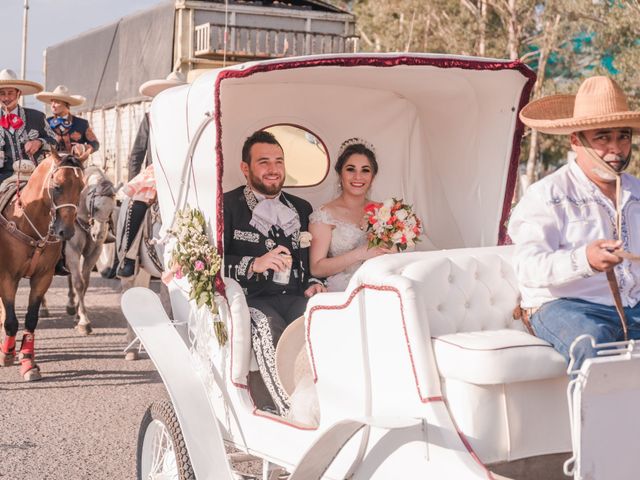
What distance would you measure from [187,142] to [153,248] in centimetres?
432

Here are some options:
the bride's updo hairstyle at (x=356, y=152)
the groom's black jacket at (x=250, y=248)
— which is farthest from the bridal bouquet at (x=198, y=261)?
the bride's updo hairstyle at (x=356, y=152)

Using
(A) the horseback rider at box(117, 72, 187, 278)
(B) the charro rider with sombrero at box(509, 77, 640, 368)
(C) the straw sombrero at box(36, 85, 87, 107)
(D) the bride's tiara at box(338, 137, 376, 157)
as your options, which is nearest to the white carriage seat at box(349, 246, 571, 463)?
(B) the charro rider with sombrero at box(509, 77, 640, 368)

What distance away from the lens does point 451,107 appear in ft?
19.2

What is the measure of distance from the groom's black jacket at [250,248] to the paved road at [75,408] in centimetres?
151

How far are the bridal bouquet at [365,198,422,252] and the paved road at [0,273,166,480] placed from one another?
1991 mm

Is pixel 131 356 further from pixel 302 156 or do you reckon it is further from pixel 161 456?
pixel 161 456

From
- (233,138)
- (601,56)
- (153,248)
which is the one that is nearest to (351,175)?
(233,138)

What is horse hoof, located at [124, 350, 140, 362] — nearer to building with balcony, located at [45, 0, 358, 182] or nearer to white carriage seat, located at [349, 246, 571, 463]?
white carriage seat, located at [349, 246, 571, 463]

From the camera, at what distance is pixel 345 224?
5535 millimetres

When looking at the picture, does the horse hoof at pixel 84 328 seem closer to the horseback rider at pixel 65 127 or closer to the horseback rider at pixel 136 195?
the horseback rider at pixel 136 195

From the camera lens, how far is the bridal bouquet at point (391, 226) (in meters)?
5.40

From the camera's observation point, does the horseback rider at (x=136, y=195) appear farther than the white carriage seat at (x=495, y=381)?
Yes

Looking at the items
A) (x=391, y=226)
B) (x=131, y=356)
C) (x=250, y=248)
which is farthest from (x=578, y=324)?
(x=131, y=356)

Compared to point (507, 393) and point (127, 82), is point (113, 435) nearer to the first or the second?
point (507, 393)
